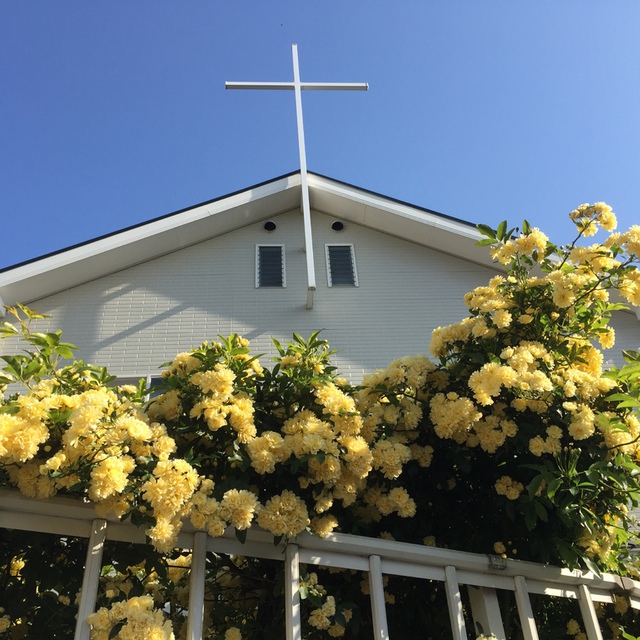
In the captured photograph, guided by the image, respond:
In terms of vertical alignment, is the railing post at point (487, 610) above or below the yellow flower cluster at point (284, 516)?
below

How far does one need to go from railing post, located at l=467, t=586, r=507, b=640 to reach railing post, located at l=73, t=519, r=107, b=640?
4.49ft

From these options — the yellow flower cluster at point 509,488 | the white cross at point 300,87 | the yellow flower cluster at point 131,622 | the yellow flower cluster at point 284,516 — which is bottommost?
the yellow flower cluster at point 131,622

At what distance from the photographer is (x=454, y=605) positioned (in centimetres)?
220

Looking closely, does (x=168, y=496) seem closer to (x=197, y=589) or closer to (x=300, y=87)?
(x=197, y=589)

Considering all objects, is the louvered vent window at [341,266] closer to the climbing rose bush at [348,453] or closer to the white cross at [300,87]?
the white cross at [300,87]

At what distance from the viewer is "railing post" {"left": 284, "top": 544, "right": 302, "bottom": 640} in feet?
6.57

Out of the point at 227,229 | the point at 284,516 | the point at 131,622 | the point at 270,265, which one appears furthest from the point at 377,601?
the point at 227,229

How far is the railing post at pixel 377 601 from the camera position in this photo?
81.8 inches

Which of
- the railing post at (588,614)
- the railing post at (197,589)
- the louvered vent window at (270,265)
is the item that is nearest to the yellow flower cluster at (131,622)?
the railing post at (197,589)

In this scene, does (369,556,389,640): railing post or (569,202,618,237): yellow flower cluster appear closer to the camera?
(369,556,389,640): railing post

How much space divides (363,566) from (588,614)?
94cm

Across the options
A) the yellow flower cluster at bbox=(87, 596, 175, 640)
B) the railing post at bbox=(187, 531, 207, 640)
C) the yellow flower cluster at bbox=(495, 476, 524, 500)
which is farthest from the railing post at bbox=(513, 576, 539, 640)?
the yellow flower cluster at bbox=(87, 596, 175, 640)

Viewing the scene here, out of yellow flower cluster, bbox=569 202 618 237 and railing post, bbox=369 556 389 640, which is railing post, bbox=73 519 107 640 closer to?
railing post, bbox=369 556 389 640

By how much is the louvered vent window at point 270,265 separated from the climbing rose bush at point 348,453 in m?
4.22
